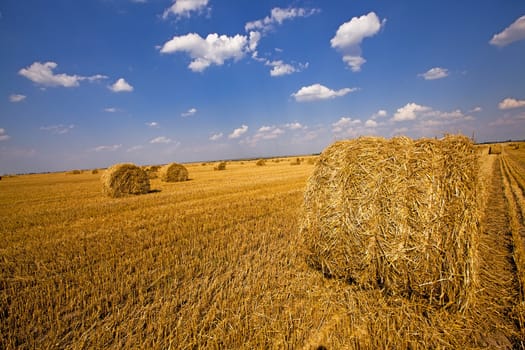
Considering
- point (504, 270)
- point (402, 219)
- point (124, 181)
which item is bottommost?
point (504, 270)

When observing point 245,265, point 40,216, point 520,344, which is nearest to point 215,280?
point 245,265

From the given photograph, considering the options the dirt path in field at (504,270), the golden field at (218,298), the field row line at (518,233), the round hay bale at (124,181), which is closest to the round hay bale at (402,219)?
the golden field at (218,298)

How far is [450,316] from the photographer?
2.92 m

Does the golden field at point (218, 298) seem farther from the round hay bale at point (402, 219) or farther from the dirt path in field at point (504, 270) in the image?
the round hay bale at point (402, 219)

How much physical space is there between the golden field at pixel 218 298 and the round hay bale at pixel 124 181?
6.74 m

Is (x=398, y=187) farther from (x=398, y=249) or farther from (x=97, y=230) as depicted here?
(x=97, y=230)

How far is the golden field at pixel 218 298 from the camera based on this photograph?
2.57 meters

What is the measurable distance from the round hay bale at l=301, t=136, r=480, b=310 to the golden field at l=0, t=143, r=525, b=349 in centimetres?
25

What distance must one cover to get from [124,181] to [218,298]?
11.9 m

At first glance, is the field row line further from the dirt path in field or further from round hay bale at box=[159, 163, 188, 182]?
round hay bale at box=[159, 163, 188, 182]

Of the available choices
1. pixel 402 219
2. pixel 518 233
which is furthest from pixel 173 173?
pixel 518 233

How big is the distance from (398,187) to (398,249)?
31.9 inches

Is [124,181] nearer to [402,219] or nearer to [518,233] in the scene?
[402,219]

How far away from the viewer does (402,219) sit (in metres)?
3.25
